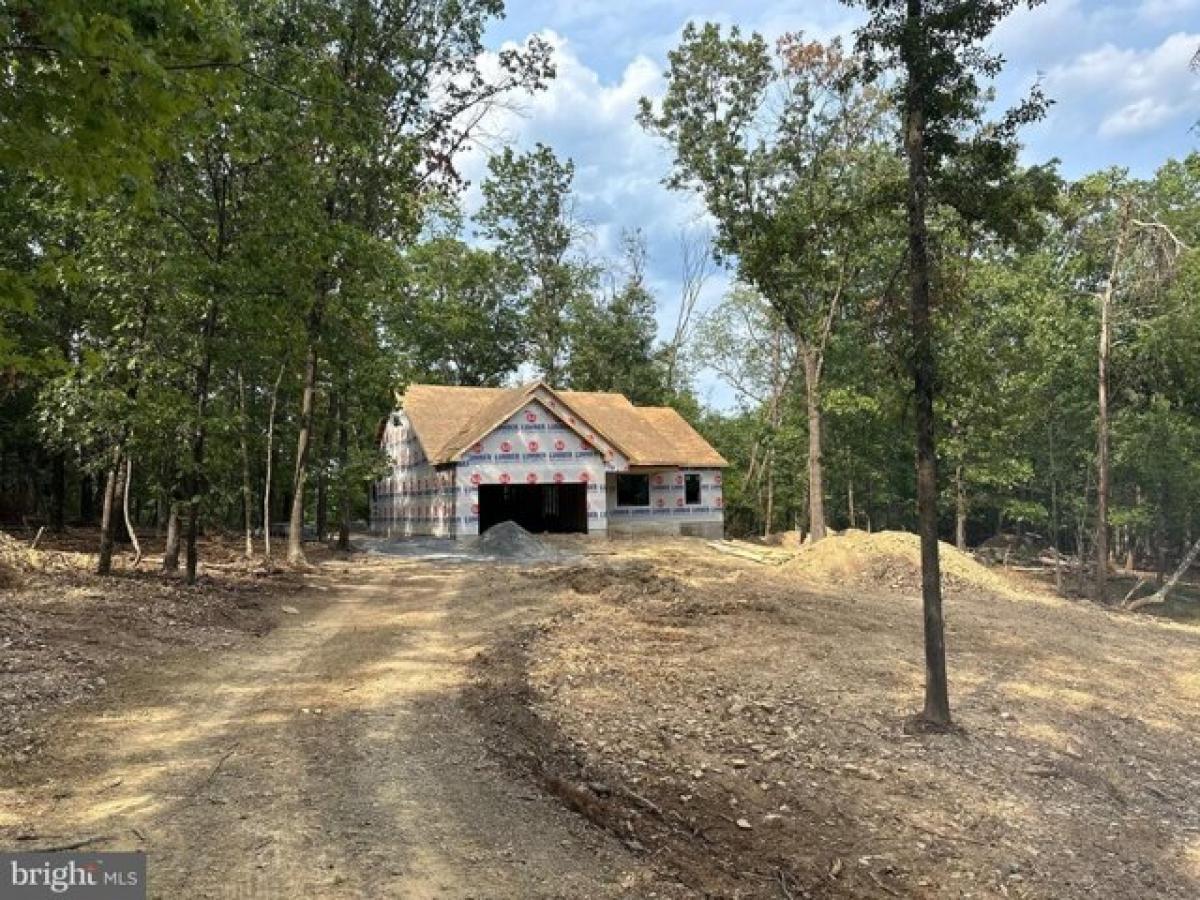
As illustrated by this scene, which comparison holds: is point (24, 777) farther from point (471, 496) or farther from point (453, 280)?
point (453, 280)

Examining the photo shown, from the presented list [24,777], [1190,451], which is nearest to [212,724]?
[24,777]

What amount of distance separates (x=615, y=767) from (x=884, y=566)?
1685 cm

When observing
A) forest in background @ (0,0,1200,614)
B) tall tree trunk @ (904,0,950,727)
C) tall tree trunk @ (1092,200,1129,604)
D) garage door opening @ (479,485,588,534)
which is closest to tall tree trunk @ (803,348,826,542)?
forest in background @ (0,0,1200,614)

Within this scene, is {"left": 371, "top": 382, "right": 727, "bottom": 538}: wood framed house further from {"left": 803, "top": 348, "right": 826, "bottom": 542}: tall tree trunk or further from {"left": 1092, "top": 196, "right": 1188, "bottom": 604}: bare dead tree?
{"left": 1092, "top": 196, "right": 1188, "bottom": 604}: bare dead tree

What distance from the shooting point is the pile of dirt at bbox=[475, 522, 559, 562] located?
25.6 meters

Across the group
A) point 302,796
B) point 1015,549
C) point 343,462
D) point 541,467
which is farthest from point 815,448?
point 302,796

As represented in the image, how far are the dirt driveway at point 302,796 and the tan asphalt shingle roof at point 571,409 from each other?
73.5ft

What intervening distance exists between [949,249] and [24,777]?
11295mm

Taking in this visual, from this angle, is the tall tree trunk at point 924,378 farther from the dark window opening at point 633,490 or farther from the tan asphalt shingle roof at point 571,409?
the dark window opening at point 633,490

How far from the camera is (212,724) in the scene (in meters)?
7.34

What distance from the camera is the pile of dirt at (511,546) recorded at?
2562 centimetres

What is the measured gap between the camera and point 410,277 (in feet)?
75.6

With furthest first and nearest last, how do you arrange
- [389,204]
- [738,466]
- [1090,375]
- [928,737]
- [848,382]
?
[738,466], [848,382], [1090,375], [389,204], [928,737]

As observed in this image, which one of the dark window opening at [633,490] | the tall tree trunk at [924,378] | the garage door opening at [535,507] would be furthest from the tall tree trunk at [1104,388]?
the garage door opening at [535,507]
